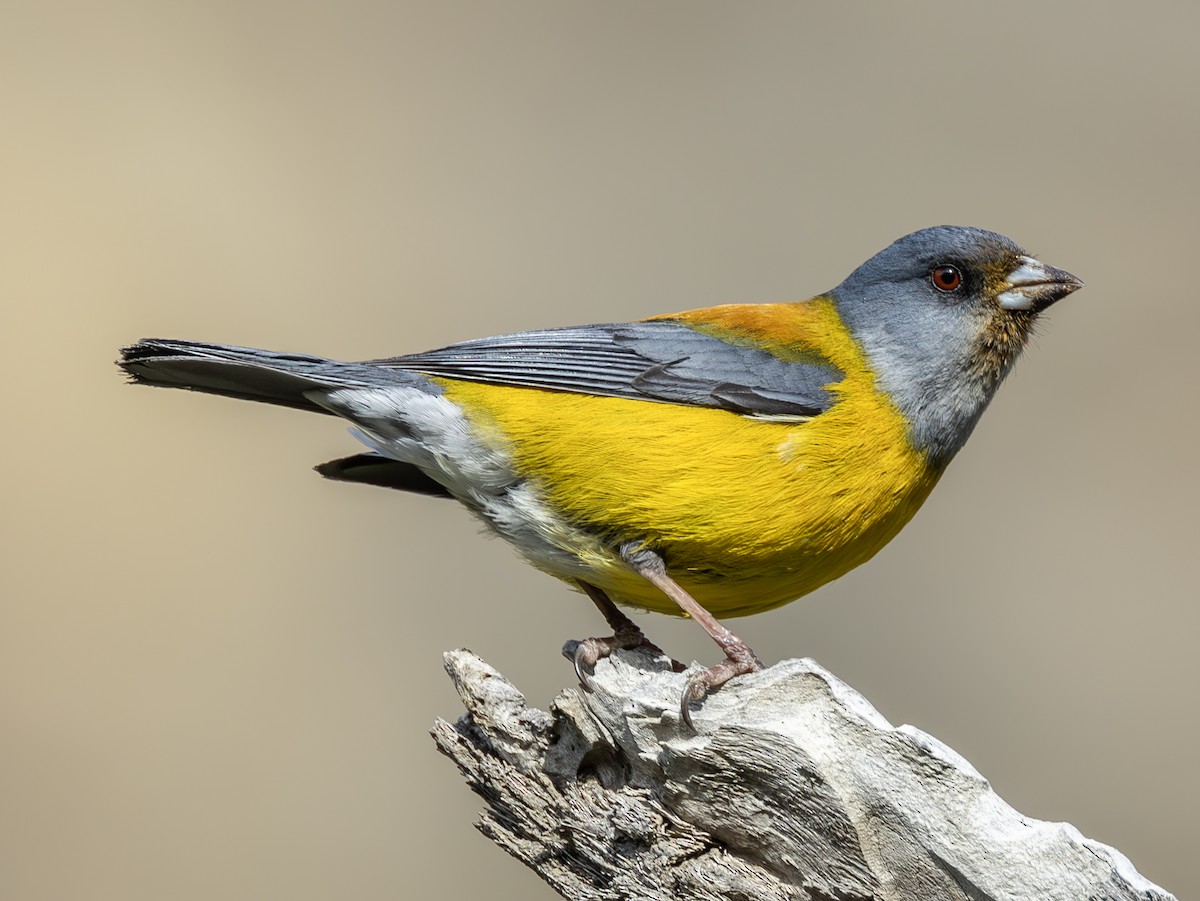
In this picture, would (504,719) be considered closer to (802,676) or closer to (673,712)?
(673,712)

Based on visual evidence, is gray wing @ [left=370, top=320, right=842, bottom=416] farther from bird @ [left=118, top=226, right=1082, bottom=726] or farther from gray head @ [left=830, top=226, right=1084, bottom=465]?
gray head @ [left=830, top=226, right=1084, bottom=465]

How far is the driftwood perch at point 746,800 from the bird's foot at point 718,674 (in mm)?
50

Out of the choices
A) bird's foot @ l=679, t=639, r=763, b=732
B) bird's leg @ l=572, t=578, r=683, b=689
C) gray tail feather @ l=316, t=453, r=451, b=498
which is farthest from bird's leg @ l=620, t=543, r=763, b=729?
gray tail feather @ l=316, t=453, r=451, b=498

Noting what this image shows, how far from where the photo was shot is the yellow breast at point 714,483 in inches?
159

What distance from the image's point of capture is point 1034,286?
4516 millimetres

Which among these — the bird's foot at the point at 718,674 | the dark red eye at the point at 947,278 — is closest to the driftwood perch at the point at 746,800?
the bird's foot at the point at 718,674

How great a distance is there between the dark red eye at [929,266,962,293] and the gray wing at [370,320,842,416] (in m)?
0.55

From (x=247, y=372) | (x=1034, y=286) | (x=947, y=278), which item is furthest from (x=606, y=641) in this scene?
(x=1034, y=286)

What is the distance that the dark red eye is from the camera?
4621mm

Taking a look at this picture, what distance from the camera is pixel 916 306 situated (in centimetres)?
464

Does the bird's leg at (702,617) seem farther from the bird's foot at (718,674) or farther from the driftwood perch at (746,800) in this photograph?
the driftwood perch at (746,800)

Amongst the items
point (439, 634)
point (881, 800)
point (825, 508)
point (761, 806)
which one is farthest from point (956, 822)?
point (439, 634)

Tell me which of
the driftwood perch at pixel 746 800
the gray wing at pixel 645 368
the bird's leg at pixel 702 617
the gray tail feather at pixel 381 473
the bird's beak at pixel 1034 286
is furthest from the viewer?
the gray tail feather at pixel 381 473

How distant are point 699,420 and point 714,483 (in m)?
0.30
